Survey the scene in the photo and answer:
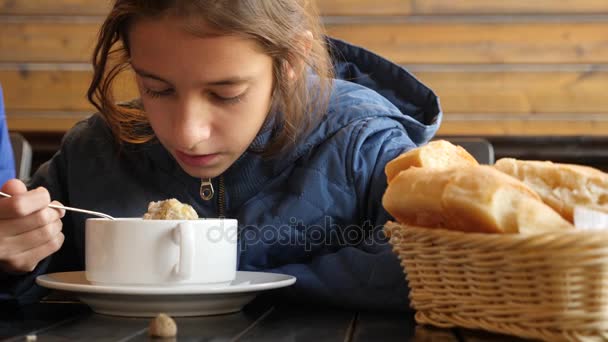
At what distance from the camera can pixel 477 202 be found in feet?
2.56

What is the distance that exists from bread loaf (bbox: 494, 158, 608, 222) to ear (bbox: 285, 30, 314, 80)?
21.8 inches

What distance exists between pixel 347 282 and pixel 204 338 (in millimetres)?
311

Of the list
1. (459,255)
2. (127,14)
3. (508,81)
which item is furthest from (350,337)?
(508,81)

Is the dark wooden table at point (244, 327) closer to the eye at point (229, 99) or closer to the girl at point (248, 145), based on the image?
the girl at point (248, 145)

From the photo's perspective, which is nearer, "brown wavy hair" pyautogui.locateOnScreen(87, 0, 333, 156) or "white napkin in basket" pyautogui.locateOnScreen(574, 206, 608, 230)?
Result: "white napkin in basket" pyautogui.locateOnScreen(574, 206, 608, 230)

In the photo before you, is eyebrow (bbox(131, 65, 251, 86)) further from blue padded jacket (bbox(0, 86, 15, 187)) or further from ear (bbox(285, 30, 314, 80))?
blue padded jacket (bbox(0, 86, 15, 187))

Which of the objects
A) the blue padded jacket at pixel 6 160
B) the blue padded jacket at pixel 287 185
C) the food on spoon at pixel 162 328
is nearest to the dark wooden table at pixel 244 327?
the food on spoon at pixel 162 328

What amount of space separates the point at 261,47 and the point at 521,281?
2.04 ft

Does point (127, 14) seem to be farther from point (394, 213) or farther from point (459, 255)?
point (459, 255)

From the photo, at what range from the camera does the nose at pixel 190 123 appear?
1.13m

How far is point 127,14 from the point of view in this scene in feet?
4.05

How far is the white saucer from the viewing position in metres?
0.87

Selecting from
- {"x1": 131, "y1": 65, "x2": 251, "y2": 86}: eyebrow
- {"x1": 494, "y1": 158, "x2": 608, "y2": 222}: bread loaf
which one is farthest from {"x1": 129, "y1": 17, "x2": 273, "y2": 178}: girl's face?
{"x1": 494, "y1": 158, "x2": 608, "y2": 222}: bread loaf

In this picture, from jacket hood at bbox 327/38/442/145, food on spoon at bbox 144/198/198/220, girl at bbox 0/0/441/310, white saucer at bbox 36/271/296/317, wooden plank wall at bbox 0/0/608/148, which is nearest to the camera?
white saucer at bbox 36/271/296/317
